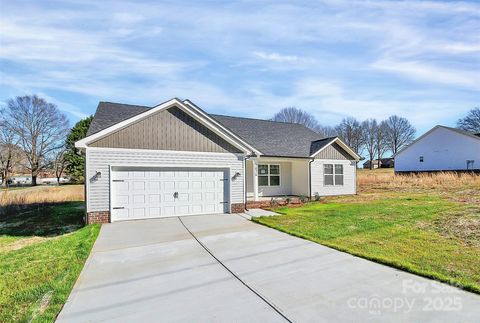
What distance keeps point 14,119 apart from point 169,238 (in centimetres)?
3734

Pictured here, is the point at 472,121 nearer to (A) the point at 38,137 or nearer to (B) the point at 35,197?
(B) the point at 35,197

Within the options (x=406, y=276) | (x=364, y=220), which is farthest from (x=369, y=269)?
(x=364, y=220)

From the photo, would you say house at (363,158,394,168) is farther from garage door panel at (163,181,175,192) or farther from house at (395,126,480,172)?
garage door panel at (163,181,175,192)

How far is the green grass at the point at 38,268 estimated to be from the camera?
355 centimetres

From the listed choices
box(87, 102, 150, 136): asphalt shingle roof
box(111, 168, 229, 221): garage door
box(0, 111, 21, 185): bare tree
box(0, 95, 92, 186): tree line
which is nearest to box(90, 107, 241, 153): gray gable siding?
box(87, 102, 150, 136): asphalt shingle roof

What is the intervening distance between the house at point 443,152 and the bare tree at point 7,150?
1885 inches

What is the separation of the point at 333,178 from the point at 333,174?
249 mm

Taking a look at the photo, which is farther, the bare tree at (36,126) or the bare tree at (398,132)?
the bare tree at (398,132)

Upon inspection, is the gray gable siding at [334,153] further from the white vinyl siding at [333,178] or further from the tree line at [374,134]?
the tree line at [374,134]

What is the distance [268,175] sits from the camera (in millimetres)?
16125

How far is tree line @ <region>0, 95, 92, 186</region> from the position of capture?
104 ft

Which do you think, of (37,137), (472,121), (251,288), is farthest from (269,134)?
(472,121)

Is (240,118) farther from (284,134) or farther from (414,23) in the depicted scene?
(414,23)

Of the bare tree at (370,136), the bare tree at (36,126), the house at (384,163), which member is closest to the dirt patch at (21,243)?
the bare tree at (36,126)
